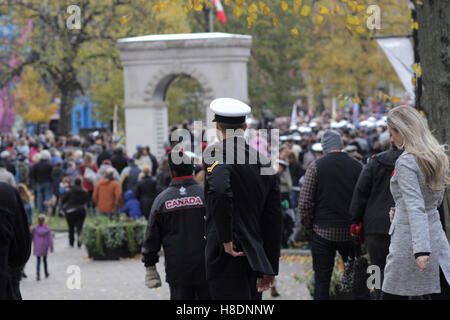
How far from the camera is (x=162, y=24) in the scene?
32594 mm

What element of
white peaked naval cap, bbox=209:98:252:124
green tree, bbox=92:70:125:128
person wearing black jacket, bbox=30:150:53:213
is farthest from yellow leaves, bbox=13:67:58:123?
white peaked naval cap, bbox=209:98:252:124

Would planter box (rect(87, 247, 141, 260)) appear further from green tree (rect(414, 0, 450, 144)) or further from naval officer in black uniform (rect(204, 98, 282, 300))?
naval officer in black uniform (rect(204, 98, 282, 300))

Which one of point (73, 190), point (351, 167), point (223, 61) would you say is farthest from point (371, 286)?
point (223, 61)

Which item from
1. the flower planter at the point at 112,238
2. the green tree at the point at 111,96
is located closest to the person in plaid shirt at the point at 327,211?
the flower planter at the point at 112,238

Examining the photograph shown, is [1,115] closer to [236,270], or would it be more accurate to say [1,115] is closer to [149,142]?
[149,142]

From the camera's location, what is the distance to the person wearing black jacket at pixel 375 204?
22.5 ft

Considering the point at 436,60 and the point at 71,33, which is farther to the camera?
the point at 71,33

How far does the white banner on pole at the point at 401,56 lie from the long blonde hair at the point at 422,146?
658cm

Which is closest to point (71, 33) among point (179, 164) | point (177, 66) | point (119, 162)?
point (177, 66)

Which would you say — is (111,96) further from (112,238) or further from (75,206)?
(112,238)

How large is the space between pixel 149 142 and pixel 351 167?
17921mm

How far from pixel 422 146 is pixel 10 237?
2.99m

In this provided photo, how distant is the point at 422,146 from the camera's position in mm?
5266

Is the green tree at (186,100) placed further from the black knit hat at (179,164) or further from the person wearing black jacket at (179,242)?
the person wearing black jacket at (179,242)
